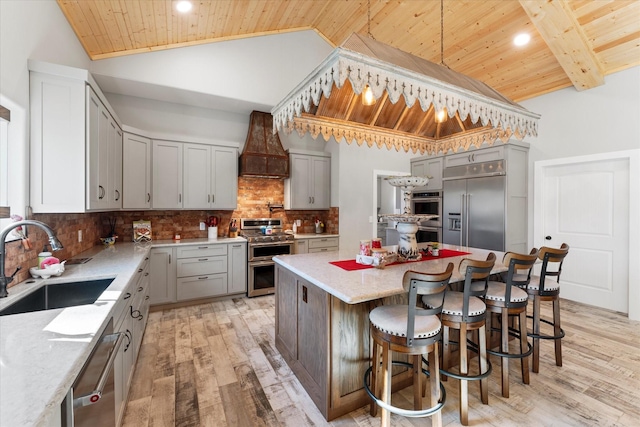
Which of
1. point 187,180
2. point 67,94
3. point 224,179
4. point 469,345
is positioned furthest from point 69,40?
point 469,345

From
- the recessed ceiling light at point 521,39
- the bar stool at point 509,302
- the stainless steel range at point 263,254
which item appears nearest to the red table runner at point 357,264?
the bar stool at point 509,302

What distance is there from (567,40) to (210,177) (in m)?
4.86

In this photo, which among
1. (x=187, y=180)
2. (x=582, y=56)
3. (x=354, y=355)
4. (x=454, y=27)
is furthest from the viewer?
(x=187, y=180)

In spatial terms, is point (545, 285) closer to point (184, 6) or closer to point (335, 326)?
point (335, 326)

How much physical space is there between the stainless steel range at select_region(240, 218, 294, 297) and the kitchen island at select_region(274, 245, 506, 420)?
2056 millimetres

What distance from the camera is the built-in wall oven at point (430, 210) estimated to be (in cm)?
500

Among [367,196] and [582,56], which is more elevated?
[582,56]

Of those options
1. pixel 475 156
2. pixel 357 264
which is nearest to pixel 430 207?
pixel 475 156

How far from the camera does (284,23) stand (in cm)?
407

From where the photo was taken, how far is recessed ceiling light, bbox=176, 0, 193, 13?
278cm

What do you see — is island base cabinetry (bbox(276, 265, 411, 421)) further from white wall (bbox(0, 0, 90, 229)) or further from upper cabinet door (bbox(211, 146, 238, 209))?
upper cabinet door (bbox(211, 146, 238, 209))

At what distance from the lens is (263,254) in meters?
4.23

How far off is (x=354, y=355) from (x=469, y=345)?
43.3 inches

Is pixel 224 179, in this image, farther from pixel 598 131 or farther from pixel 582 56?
pixel 598 131
